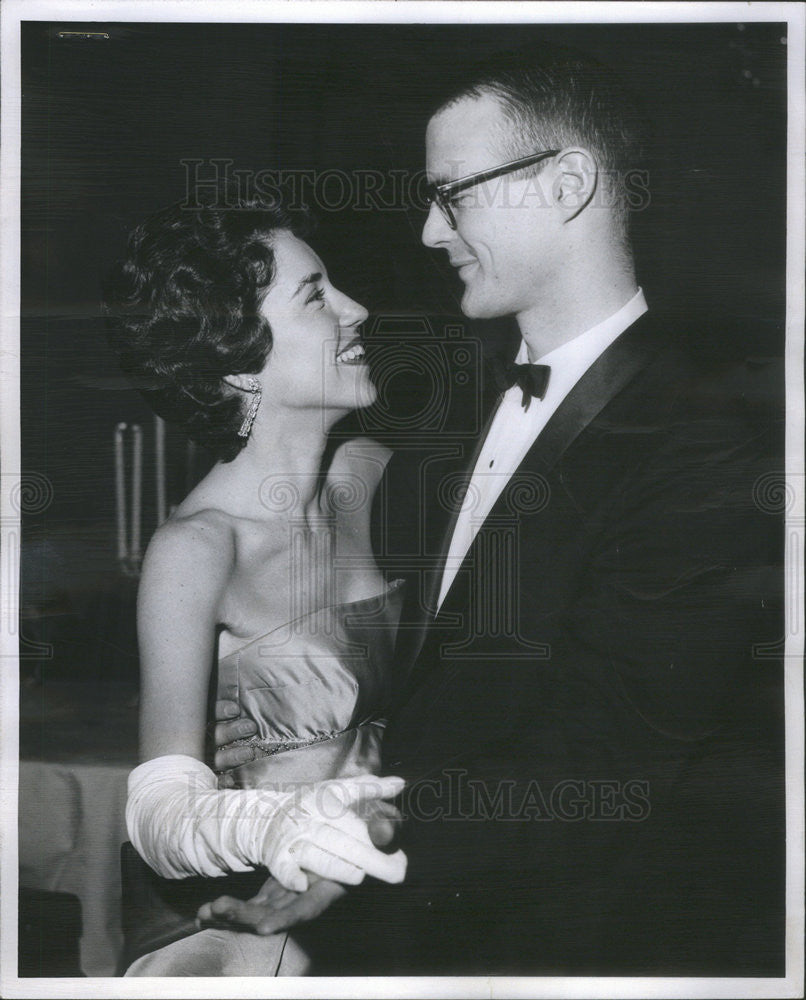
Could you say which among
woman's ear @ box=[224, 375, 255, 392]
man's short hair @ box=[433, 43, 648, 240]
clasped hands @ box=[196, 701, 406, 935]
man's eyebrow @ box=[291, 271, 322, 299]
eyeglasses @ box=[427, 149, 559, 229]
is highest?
man's short hair @ box=[433, 43, 648, 240]

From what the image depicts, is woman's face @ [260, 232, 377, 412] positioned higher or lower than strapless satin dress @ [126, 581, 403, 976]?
higher

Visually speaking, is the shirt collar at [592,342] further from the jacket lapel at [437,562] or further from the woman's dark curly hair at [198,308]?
the woman's dark curly hair at [198,308]

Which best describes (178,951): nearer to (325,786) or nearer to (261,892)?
(261,892)

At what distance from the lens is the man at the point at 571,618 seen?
187 centimetres

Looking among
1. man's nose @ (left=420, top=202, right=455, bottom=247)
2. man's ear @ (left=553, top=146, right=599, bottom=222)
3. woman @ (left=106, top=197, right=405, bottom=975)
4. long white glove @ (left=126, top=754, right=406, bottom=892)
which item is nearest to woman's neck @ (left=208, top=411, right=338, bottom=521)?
woman @ (left=106, top=197, right=405, bottom=975)

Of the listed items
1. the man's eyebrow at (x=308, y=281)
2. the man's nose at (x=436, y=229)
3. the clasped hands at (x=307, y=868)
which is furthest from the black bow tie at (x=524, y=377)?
the clasped hands at (x=307, y=868)

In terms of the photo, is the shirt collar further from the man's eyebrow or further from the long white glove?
the long white glove

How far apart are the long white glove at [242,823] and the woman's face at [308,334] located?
74 centimetres

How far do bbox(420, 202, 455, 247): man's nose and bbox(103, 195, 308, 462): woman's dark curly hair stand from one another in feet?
0.78

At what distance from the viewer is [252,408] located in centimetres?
→ 189

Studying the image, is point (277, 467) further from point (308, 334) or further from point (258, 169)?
point (258, 169)

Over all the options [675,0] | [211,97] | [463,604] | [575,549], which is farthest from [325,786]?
[675,0]

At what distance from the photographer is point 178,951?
6.27 feet

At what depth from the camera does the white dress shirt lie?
1875 millimetres
